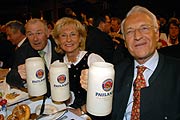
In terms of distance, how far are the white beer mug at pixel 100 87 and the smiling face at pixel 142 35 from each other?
1.56ft

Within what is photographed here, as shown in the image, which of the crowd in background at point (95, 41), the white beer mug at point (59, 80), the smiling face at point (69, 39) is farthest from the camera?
the crowd in background at point (95, 41)

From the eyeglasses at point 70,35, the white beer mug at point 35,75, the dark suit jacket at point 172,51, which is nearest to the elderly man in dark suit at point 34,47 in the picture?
the eyeglasses at point 70,35

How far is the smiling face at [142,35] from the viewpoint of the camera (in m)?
1.33

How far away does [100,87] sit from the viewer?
0.91 meters

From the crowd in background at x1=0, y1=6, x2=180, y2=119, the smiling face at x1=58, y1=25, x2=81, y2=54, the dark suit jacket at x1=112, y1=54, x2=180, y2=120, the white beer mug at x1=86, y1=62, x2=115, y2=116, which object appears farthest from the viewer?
the crowd in background at x1=0, y1=6, x2=180, y2=119

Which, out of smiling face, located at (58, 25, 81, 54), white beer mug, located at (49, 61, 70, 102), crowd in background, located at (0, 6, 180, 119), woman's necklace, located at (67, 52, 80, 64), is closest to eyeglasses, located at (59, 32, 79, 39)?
smiling face, located at (58, 25, 81, 54)

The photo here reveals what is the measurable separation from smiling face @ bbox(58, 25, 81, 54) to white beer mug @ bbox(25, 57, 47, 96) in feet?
2.06

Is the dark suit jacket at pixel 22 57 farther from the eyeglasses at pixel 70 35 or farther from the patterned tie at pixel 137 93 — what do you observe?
the patterned tie at pixel 137 93

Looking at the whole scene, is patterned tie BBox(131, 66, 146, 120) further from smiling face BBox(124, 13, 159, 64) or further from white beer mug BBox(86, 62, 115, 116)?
white beer mug BBox(86, 62, 115, 116)

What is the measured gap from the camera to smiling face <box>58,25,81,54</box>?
1.77m

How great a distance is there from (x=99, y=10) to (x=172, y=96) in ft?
33.8

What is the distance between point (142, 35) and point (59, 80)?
1.99 ft

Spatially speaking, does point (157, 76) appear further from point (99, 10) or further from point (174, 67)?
point (99, 10)

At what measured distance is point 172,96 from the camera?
1.31m
